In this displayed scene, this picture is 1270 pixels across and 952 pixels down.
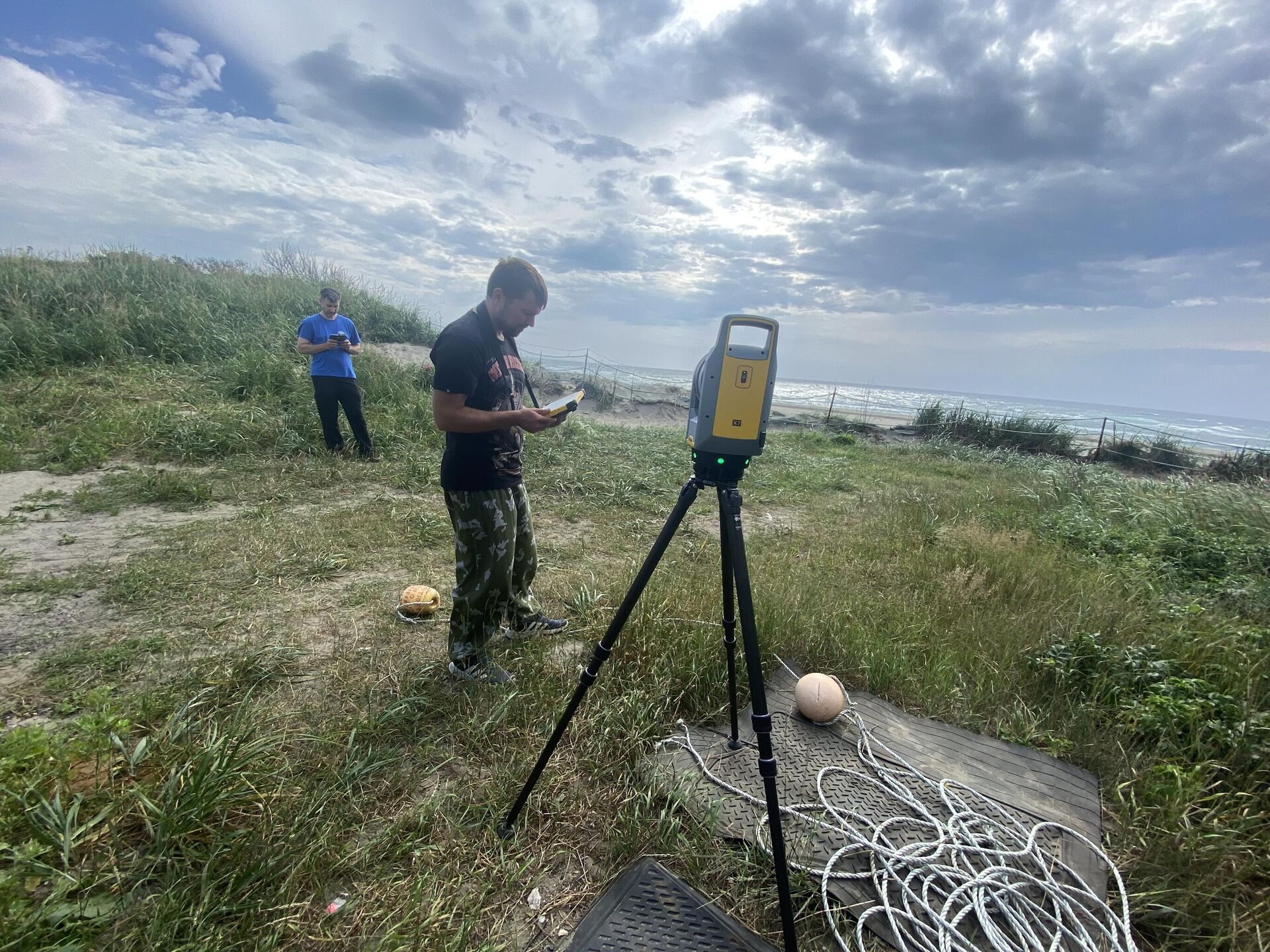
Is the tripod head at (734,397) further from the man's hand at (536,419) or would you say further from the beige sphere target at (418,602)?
the beige sphere target at (418,602)

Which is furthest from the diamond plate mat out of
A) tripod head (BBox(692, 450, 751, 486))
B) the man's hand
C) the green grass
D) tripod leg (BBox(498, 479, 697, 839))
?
the green grass

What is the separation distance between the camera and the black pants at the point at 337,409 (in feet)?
21.5

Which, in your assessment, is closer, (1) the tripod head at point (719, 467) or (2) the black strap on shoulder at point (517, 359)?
(1) the tripod head at point (719, 467)

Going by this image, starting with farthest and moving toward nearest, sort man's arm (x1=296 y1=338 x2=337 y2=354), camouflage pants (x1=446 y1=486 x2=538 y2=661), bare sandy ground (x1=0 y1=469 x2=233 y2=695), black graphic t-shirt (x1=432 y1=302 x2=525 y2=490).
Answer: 1. man's arm (x1=296 y1=338 x2=337 y2=354)
2. bare sandy ground (x1=0 y1=469 x2=233 y2=695)
3. camouflage pants (x1=446 y1=486 x2=538 y2=661)
4. black graphic t-shirt (x1=432 y1=302 x2=525 y2=490)

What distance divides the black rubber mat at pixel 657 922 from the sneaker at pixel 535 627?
143cm

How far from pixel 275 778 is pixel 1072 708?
135 inches

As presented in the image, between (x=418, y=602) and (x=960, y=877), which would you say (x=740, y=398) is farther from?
(x=418, y=602)

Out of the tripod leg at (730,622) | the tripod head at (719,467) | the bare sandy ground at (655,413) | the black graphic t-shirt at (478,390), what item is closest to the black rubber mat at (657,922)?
the tripod leg at (730,622)

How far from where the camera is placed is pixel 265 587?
3.52 metres

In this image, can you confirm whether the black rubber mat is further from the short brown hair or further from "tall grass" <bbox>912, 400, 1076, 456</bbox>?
"tall grass" <bbox>912, 400, 1076, 456</bbox>

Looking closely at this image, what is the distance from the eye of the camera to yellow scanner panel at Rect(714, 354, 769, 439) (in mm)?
1515

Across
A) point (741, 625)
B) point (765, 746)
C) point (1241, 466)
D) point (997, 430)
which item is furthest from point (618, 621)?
point (997, 430)

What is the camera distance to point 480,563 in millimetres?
2506

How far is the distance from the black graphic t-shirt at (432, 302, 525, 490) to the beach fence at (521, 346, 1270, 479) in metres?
13.2
